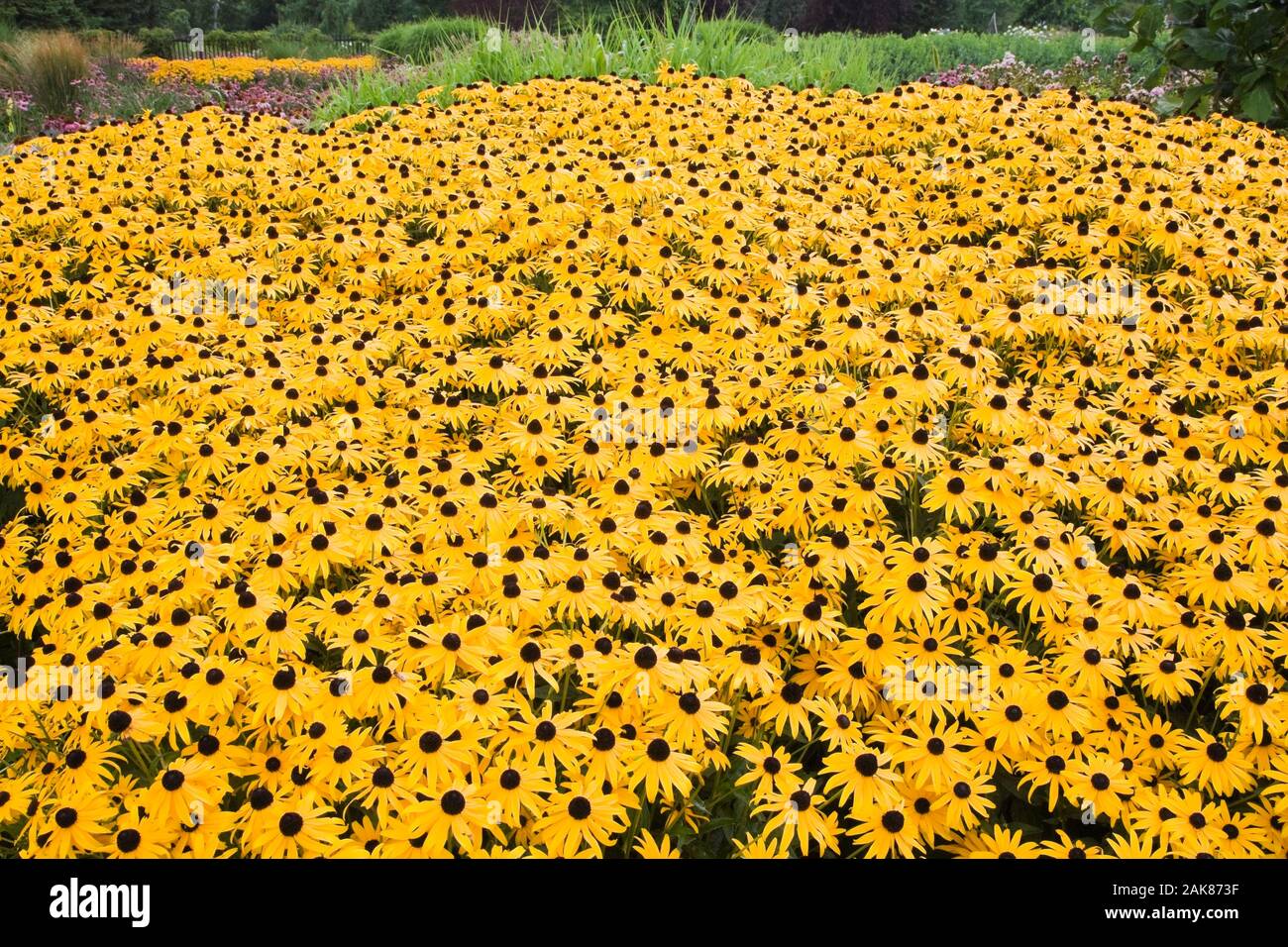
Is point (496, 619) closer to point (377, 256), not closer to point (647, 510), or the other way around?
point (647, 510)

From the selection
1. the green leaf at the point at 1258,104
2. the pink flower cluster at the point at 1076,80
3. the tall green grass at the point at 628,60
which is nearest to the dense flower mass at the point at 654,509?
the green leaf at the point at 1258,104

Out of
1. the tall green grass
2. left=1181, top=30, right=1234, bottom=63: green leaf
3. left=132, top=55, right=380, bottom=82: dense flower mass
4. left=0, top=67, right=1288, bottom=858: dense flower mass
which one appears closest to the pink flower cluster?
the tall green grass

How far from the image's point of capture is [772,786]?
296cm

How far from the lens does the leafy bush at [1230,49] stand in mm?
8656

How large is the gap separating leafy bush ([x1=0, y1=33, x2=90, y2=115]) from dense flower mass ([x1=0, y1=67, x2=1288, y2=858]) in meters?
8.84

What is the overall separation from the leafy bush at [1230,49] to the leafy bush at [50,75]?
→ 14.3 metres

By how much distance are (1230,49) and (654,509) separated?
8331 mm

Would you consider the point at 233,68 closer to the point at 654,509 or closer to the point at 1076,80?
the point at 1076,80

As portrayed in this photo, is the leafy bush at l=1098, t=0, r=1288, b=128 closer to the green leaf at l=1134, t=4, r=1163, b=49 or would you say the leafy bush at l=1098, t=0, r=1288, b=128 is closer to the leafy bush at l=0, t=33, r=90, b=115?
the green leaf at l=1134, t=4, r=1163, b=49

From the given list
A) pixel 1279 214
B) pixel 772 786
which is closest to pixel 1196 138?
pixel 1279 214

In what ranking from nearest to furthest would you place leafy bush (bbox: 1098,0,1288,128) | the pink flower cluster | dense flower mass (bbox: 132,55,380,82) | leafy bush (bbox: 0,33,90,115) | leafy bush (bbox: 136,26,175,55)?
1. leafy bush (bbox: 1098,0,1288,128)
2. the pink flower cluster
3. leafy bush (bbox: 0,33,90,115)
4. dense flower mass (bbox: 132,55,380,82)
5. leafy bush (bbox: 136,26,175,55)

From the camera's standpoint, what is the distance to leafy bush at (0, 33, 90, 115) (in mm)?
14383
